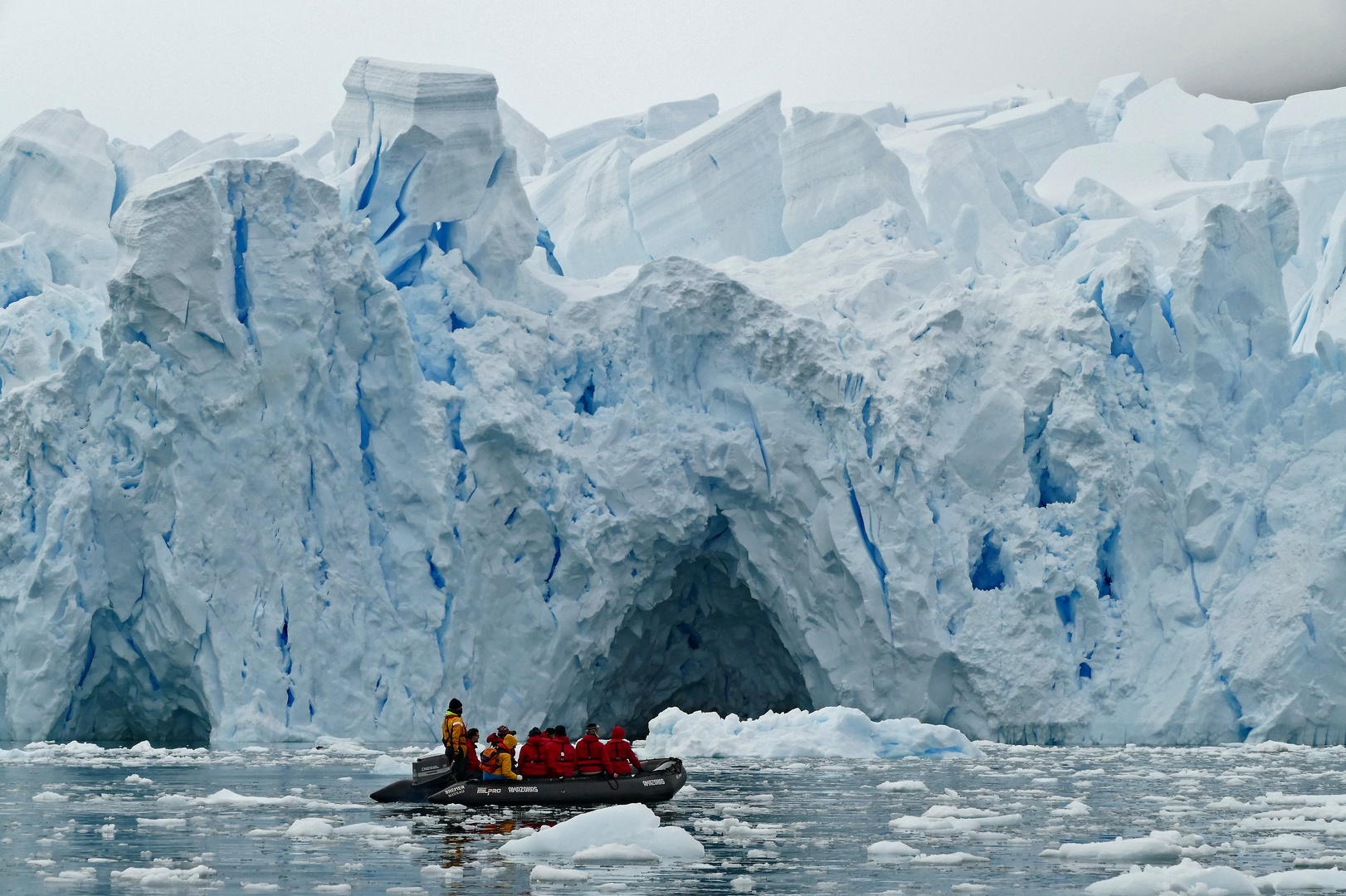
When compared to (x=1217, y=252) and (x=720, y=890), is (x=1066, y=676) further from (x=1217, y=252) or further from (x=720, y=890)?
(x=720, y=890)

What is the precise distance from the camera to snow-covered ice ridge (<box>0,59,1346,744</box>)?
2020 cm

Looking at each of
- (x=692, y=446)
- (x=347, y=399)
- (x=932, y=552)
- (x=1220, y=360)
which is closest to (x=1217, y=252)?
(x=1220, y=360)

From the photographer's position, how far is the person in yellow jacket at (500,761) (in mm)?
12016

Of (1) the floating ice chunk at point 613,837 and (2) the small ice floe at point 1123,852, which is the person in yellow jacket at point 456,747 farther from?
(2) the small ice floe at point 1123,852

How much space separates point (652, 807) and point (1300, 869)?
531 cm

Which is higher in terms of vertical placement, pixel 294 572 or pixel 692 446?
pixel 692 446

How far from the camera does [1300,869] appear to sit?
7.64 meters

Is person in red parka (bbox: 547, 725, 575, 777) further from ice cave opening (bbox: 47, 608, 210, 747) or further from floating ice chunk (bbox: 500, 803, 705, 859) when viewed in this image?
ice cave opening (bbox: 47, 608, 210, 747)

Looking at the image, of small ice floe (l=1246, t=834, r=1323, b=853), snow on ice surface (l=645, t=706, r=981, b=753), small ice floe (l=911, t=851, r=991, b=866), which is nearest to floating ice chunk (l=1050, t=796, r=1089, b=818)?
small ice floe (l=1246, t=834, r=1323, b=853)

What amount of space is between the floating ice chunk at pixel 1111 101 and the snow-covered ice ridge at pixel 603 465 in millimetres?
10901

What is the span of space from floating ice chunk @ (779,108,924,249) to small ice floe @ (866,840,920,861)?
18.6 metres

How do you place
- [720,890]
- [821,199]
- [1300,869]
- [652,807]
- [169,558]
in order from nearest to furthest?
[720,890] < [1300,869] < [652,807] < [169,558] < [821,199]

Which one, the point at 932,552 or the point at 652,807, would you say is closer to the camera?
the point at 652,807

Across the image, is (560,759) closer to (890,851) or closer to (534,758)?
(534,758)
